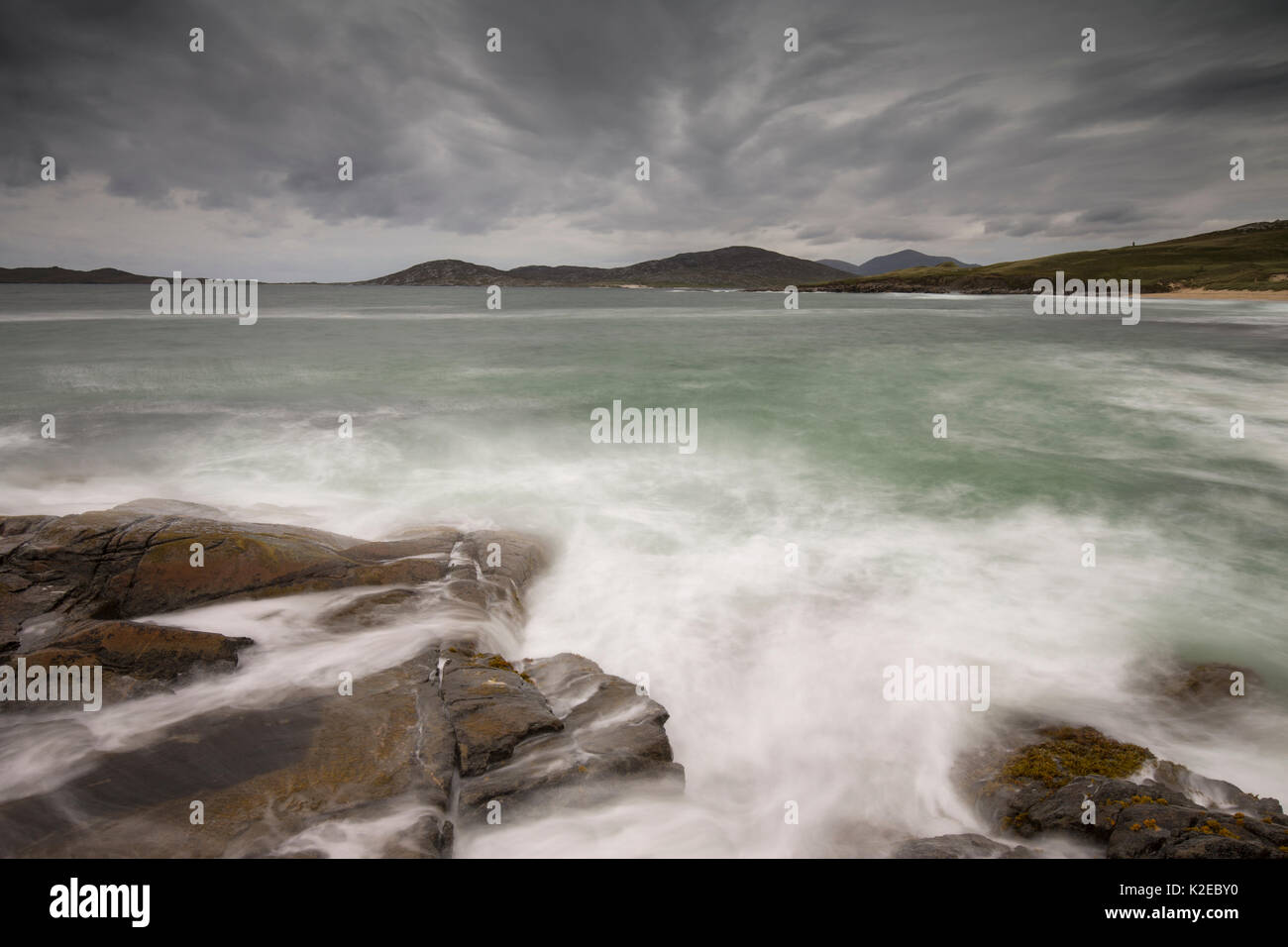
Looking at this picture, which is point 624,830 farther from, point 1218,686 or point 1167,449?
point 1167,449

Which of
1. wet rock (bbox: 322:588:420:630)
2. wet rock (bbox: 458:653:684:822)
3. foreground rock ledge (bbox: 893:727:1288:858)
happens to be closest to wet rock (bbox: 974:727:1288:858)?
foreground rock ledge (bbox: 893:727:1288:858)

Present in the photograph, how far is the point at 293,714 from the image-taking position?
564 cm

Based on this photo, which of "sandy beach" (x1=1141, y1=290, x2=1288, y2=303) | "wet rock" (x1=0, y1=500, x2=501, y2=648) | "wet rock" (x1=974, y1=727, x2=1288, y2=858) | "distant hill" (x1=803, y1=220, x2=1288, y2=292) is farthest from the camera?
"distant hill" (x1=803, y1=220, x2=1288, y2=292)

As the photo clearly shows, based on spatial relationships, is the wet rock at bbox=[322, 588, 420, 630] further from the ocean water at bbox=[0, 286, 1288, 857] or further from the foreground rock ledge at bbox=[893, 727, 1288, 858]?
the foreground rock ledge at bbox=[893, 727, 1288, 858]

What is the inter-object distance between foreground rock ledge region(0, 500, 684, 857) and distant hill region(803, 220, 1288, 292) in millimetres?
108026

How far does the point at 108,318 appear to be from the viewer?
190 ft

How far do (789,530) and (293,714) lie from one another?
9158mm

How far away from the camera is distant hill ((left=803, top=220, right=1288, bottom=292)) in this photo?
85.5 metres

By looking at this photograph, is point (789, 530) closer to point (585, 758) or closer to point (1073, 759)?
point (1073, 759)

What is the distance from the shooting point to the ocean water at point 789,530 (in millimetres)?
6047

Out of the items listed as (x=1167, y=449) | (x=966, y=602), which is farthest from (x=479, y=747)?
(x=1167, y=449)

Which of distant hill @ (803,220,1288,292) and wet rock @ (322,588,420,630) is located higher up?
distant hill @ (803,220,1288,292)

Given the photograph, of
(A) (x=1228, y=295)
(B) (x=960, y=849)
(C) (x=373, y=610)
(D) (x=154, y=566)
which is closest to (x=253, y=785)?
(C) (x=373, y=610)

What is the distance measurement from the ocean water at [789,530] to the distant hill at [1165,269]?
3194 inches
